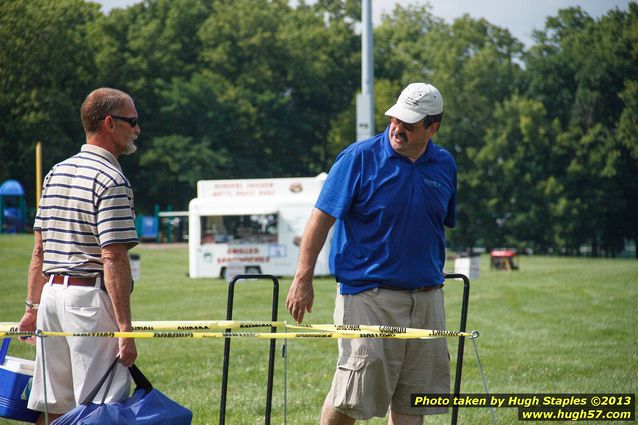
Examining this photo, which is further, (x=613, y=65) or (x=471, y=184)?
(x=471, y=184)

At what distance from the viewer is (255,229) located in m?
30.9

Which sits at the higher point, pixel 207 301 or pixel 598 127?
pixel 598 127

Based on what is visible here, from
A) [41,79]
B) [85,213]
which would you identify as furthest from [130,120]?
[41,79]

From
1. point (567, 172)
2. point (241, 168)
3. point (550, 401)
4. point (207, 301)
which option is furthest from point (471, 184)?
point (550, 401)

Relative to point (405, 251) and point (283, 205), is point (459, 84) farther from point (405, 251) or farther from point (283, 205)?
point (405, 251)

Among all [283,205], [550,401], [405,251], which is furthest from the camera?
[283,205]

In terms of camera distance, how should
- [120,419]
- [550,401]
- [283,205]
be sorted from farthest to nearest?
[283,205]
[550,401]
[120,419]

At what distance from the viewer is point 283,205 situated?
30.7 m

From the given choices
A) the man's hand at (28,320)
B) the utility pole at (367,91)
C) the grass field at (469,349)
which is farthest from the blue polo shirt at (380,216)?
the utility pole at (367,91)

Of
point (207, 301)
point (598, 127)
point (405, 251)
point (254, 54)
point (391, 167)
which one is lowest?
point (207, 301)

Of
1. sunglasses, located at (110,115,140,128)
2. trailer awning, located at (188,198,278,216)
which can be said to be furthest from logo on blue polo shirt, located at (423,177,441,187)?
trailer awning, located at (188,198,278,216)

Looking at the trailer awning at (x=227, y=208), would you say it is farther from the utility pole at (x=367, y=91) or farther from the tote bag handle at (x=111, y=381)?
the tote bag handle at (x=111, y=381)

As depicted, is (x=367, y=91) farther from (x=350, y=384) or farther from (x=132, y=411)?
(x=132, y=411)

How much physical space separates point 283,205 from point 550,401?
24.6 meters
